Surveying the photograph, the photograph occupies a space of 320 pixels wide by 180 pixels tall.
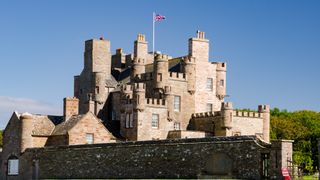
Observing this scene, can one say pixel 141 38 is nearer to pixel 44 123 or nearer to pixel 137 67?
pixel 137 67

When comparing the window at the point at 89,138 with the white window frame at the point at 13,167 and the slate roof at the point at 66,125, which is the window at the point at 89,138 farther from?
the white window frame at the point at 13,167

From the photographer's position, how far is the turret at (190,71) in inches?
2980

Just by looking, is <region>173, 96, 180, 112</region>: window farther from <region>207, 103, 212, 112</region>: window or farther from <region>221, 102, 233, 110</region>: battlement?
<region>221, 102, 233, 110</region>: battlement

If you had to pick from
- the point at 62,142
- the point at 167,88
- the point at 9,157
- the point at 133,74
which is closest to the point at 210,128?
the point at 167,88

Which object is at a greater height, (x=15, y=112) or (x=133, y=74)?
(x=133, y=74)

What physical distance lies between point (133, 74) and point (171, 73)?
5506 mm

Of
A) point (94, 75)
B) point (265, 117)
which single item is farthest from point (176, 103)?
point (94, 75)

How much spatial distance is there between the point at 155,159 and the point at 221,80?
2936 centimetres

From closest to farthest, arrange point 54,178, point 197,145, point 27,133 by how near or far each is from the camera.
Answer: point 197,145
point 54,178
point 27,133

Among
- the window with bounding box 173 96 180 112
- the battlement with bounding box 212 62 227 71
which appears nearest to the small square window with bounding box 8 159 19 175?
the window with bounding box 173 96 180 112

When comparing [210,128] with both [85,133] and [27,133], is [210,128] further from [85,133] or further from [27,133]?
[27,133]

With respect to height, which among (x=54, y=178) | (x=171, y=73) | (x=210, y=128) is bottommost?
(x=54, y=178)

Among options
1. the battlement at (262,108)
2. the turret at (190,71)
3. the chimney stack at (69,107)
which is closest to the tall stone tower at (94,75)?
the chimney stack at (69,107)

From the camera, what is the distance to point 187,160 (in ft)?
162
